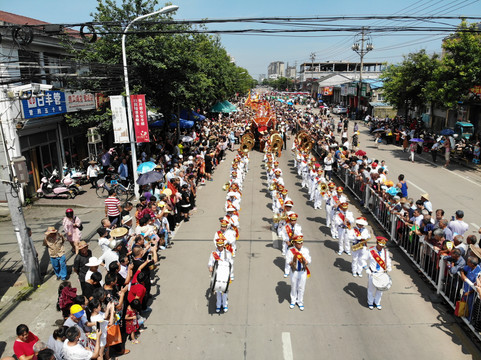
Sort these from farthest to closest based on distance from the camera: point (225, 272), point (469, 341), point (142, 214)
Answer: point (142, 214), point (225, 272), point (469, 341)

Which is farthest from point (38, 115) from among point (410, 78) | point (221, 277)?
point (410, 78)

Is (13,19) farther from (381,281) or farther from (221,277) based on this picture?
(381,281)

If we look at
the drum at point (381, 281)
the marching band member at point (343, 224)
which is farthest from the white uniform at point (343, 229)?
the drum at point (381, 281)

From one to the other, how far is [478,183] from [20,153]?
20585mm

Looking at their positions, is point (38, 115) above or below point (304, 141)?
above

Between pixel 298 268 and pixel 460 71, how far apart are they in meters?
17.6

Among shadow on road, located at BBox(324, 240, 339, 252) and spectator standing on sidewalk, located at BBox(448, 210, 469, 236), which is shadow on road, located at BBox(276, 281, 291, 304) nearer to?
shadow on road, located at BBox(324, 240, 339, 252)

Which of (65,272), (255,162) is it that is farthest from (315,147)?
(65,272)

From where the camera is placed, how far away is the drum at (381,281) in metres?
7.41

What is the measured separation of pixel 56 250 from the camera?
894 centimetres

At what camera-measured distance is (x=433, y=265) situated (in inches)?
325

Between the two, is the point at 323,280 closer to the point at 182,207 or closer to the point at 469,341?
the point at 469,341

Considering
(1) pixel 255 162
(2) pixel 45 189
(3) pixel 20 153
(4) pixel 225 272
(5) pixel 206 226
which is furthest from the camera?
(1) pixel 255 162

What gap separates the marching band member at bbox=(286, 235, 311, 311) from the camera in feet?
24.6
